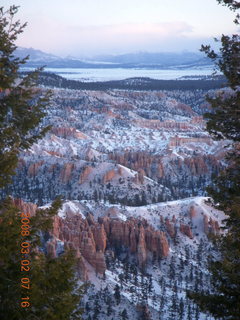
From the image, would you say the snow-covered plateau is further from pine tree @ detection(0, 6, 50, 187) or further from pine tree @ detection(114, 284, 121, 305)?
pine tree @ detection(0, 6, 50, 187)

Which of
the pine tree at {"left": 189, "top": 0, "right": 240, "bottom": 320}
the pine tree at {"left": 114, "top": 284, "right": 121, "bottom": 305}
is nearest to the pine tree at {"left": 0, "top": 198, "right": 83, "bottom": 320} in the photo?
the pine tree at {"left": 189, "top": 0, "right": 240, "bottom": 320}

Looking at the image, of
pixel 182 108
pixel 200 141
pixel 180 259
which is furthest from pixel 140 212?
pixel 182 108

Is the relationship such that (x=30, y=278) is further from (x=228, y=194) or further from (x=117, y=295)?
(x=117, y=295)

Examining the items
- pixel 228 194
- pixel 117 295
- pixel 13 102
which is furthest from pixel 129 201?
pixel 13 102

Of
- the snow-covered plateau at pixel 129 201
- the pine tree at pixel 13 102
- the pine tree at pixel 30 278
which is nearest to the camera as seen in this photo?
the pine tree at pixel 30 278

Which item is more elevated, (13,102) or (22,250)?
(13,102)

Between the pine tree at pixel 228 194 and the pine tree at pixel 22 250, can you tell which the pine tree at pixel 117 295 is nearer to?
the pine tree at pixel 228 194

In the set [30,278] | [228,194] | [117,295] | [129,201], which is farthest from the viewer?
[129,201]

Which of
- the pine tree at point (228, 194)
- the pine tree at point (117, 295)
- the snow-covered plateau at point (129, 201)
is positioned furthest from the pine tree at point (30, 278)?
the pine tree at point (117, 295)

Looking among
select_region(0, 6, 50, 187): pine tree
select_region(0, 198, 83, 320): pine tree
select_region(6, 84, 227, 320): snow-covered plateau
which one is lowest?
select_region(6, 84, 227, 320): snow-covered plateau

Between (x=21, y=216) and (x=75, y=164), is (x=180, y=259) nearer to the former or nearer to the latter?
(x=21, y=216)
